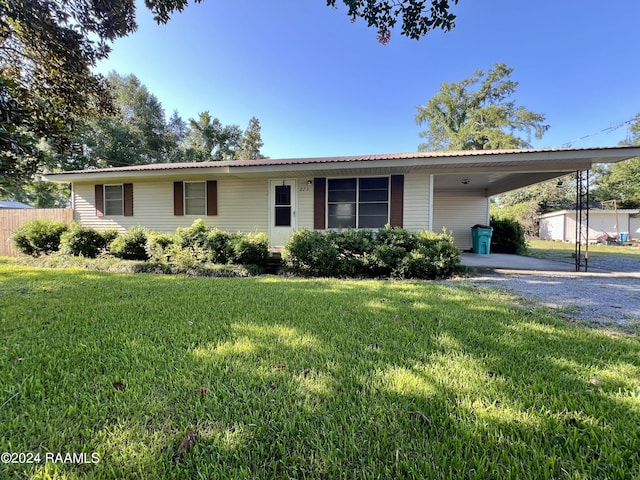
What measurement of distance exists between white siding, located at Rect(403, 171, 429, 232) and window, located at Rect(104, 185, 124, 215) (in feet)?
31.7

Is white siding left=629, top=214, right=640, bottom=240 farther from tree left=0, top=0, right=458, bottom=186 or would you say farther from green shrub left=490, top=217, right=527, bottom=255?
tree left=0, top=0, right=458, bottom=186

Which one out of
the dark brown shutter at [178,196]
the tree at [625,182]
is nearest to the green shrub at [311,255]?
the dark brown shutter at [178,196]

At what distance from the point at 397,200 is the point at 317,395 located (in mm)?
6621

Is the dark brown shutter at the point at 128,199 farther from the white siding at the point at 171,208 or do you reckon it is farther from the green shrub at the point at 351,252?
the green shrub at the point at 351,252

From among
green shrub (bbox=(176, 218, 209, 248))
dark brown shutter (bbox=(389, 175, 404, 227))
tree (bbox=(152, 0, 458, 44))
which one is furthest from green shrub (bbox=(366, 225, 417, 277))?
green shrub (bbox=(176, 218, 209, 248))

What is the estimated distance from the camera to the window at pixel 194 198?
29.7 ft

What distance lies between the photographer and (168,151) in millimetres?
23688

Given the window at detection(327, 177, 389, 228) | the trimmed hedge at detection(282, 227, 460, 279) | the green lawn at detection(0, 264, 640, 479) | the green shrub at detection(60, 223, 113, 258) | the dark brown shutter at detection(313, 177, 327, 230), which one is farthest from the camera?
A: the green shrub at detection(60, 223, 113, 258)

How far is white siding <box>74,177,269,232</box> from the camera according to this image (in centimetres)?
869

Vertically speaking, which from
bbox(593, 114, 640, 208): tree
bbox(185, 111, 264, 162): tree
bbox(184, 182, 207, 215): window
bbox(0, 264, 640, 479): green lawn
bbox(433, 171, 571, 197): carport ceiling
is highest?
bbox(185, 111, 264, 162): tree

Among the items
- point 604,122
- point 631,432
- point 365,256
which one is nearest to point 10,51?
point 365,256

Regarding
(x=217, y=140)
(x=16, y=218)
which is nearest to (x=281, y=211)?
(x=16, y=218)

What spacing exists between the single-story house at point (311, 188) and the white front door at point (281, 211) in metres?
0.03

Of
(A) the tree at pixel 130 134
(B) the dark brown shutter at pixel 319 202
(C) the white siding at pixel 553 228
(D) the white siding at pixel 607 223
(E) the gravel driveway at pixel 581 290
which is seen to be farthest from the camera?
(C) the white siding at pixel 553 228
